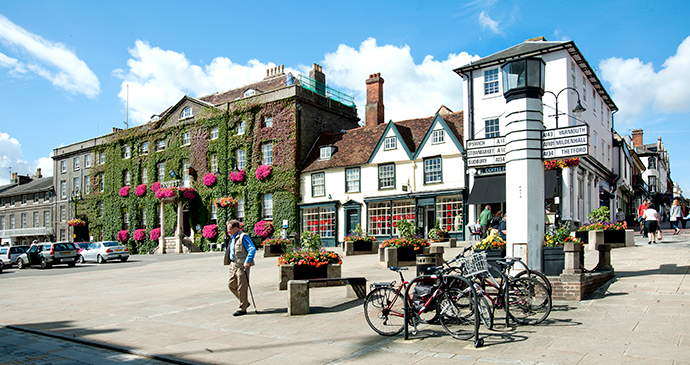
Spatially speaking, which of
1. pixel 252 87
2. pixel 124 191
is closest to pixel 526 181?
pixel 252 87

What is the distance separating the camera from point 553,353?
593 cm

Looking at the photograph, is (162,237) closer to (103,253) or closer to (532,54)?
(103,253)

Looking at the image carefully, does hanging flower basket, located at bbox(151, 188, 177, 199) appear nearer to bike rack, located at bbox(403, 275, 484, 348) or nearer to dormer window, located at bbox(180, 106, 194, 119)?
dormer window, located at bbox(180, 106, 194, 119)

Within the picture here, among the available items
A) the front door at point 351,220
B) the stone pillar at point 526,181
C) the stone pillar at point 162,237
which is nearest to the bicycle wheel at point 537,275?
the stone pillar at point 526,181

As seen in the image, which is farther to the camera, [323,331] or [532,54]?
[532,54]

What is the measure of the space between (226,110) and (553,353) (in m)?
38.2

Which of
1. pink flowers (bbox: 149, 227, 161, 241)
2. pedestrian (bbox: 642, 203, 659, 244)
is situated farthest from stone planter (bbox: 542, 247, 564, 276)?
pink flowers (bbox: 149, 227, 161, 241)

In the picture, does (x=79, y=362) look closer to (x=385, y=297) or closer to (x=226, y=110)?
(x=385, y=297)

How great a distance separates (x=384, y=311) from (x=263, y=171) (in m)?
31.4

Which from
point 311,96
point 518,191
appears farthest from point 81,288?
point 311,96

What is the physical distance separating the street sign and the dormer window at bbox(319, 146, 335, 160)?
24880 mm

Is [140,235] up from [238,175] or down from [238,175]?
down

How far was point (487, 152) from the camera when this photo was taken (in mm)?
11492

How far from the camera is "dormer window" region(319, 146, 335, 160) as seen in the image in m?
36.4
